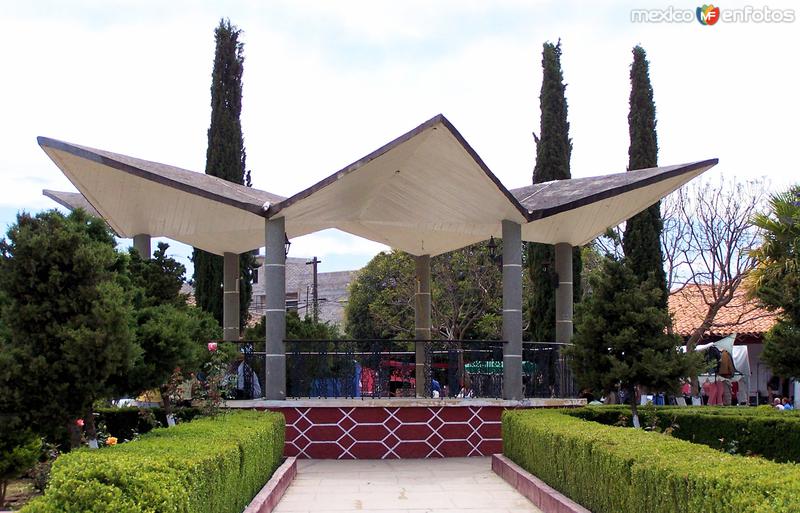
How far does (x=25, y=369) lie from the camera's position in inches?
365

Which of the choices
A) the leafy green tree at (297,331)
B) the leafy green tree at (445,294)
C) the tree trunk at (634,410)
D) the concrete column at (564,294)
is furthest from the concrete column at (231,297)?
the leafy green tree at (445,294)

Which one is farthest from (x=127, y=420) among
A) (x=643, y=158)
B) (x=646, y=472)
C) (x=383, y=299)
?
(x=383, y=299)

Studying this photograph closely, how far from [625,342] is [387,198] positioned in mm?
5387

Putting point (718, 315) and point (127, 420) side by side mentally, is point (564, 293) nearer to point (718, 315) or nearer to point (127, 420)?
point (127, 420)

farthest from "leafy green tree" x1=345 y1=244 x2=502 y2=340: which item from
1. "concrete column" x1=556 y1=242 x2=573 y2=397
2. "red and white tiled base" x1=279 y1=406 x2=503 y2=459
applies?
"red and white tiled base" x1=279 y1=406 x2=503 y2=459

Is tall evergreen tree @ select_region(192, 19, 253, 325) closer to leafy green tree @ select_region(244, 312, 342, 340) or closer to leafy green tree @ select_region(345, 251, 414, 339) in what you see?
leafy green tree @ select_region(244, 312, 342, 340)

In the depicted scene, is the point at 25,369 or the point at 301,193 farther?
the point at 301,193

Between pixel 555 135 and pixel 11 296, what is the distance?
56.9ft

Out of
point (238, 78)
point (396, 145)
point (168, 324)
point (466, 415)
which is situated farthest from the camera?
point (238, 78)

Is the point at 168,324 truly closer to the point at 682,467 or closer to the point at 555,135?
the point at 682,467

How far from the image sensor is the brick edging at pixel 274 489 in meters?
10.4

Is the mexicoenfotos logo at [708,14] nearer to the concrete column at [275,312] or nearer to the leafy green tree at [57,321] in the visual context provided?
the concrete column at [275,312]

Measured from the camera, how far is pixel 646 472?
784cm

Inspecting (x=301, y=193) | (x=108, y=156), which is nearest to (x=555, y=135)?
(x=301, y=193)
